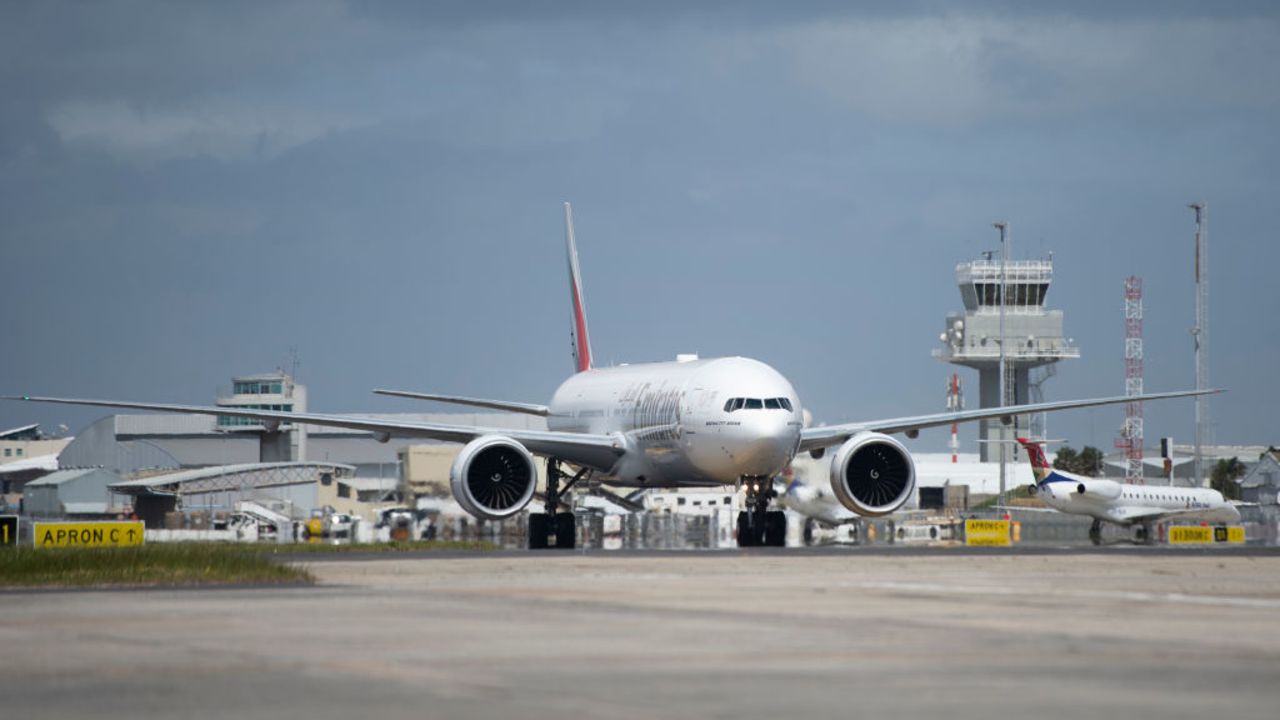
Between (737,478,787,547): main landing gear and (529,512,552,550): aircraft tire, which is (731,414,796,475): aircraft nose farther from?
(529,512,552,550): aircraft tire

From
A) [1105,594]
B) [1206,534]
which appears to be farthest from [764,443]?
[1105,594]

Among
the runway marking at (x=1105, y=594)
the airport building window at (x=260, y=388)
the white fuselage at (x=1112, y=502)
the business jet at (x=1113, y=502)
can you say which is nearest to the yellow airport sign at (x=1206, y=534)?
the business jet at (x=1113, y=502)

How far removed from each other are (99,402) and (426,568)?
15924 millimetres

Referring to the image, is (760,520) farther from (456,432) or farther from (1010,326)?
(1010,326)

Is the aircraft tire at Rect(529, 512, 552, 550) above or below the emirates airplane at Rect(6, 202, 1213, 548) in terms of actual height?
below

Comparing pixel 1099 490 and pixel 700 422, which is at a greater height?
pixel 700 422

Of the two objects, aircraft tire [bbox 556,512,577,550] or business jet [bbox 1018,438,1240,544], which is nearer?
aircraft tire [bbox 556,512,577,550]

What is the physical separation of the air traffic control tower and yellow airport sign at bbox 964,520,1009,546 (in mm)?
112144

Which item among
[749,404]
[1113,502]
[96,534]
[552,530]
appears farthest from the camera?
[1113,502]

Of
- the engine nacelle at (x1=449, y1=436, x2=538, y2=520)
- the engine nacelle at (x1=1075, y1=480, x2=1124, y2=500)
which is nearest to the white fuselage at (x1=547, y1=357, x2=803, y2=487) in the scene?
the engine nacelle at (x1=449, y1=436, x2=538, y2=520)

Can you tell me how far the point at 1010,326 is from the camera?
15925 cm

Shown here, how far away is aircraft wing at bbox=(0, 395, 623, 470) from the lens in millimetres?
41125

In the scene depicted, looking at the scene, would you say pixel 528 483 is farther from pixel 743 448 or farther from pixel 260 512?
pixel 260 512

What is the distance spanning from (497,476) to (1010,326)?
403 feet
